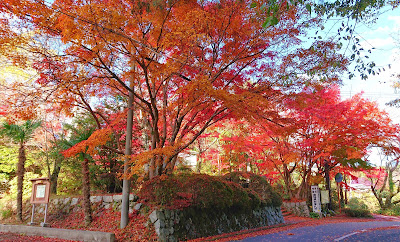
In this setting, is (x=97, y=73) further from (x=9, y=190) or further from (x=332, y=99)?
(x=332, y=99)

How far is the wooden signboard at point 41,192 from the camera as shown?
470 inches

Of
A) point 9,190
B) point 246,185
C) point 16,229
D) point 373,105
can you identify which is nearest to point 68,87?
point 16,229

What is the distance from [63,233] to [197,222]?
184 inches

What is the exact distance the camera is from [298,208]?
18328 mm

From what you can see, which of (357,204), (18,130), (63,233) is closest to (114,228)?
(63,233)

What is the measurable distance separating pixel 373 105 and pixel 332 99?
232 centimetres

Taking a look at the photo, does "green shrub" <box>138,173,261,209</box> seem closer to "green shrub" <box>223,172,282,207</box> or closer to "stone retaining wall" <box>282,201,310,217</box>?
"green shrub" <box>223,172,282,207</box>

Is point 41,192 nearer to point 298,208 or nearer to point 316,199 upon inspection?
point 298,208

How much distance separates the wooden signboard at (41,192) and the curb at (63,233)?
1221 mm

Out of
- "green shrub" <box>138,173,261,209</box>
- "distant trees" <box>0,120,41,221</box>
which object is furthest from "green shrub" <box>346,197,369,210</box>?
"distant trees" <box>0,120,41,221</box>

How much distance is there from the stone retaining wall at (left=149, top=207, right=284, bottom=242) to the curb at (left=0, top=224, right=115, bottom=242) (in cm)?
156

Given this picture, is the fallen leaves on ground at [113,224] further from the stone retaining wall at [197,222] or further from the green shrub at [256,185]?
the green shrub at [256,185]

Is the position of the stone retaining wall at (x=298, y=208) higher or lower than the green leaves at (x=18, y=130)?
lower

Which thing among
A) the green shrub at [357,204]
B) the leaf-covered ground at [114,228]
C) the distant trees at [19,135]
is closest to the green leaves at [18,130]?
the distant trees at [19,135]
